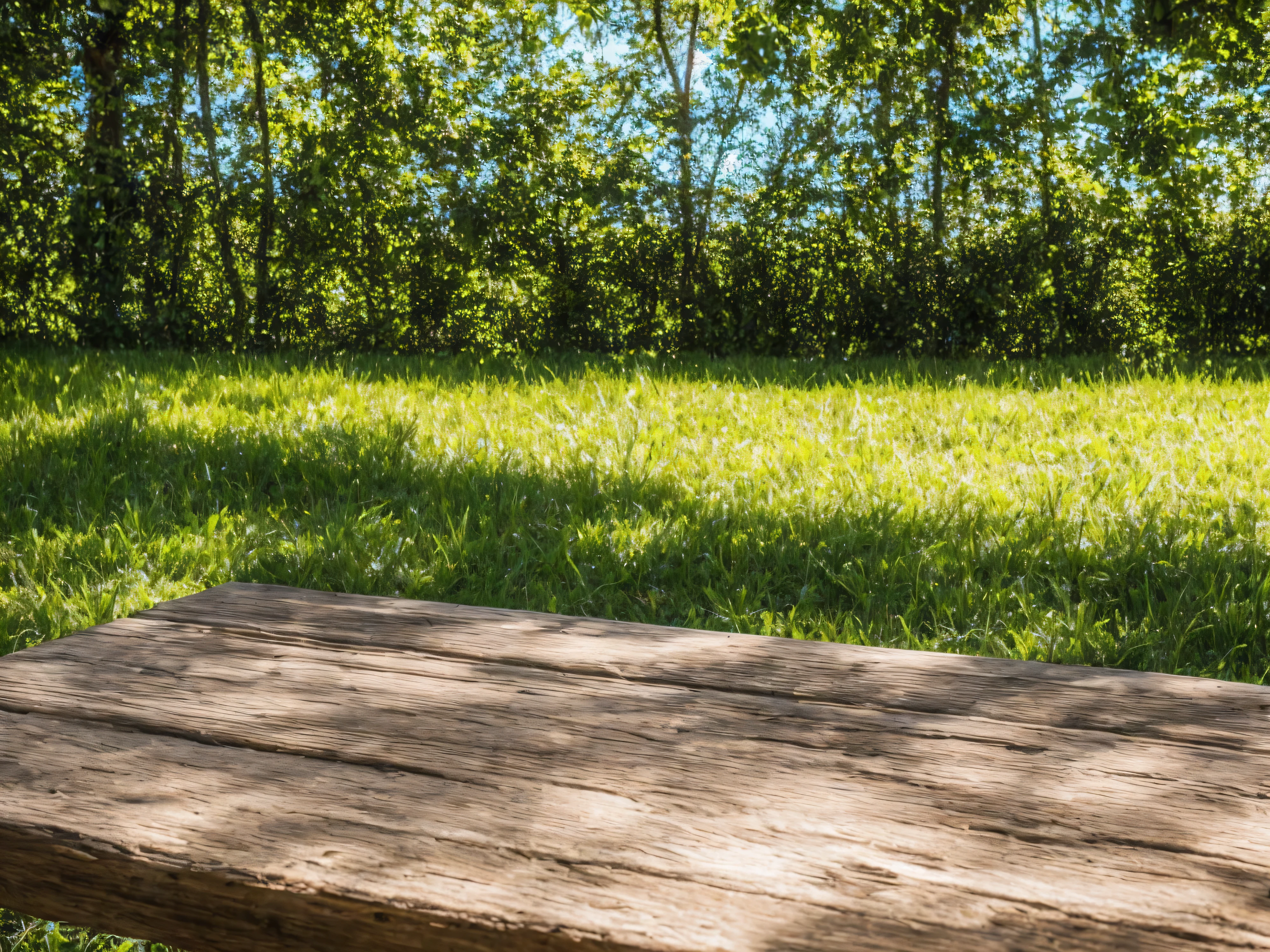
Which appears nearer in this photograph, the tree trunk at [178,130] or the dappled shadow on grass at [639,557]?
the dappled shadow on grass at [639,557]

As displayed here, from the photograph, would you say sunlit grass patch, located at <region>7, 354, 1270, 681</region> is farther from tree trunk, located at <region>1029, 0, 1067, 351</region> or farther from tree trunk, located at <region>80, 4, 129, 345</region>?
tree trunk, located at <region>1029, 0, 1067, 351</region>

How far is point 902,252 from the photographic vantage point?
27.1 feet

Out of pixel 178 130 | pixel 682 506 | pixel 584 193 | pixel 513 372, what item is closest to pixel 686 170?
pixel 584 193

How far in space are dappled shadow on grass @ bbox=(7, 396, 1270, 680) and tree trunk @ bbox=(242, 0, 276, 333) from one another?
13.8 ft

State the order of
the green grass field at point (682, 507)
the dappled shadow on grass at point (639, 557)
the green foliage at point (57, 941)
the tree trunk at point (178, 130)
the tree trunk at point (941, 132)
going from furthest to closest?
1. the tree trunk at point (941, 132)
2. the tree trunk at point (178, 130)
3. the green grass field at point (682, 507)
4. the dappled shadow on grass at point (639, 557)
5. the green foliage at point (57, 941)

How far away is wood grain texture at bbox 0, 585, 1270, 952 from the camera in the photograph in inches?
35.5

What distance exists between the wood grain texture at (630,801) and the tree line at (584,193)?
22.7 feet

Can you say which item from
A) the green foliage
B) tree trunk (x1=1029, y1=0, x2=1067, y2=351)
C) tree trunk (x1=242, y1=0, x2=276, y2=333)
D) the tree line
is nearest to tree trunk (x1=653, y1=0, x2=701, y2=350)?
the tree line

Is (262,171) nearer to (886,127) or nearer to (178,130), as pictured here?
(178,130)

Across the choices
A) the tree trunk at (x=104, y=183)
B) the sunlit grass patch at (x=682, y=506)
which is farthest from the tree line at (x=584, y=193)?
the sunlit grass patch at (x=682, y=506)

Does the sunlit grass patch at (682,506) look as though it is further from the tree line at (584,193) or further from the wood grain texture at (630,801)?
the tree line at (584,193)

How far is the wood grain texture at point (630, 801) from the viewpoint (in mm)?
901

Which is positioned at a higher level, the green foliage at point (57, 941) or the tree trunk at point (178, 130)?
the tree trunk at point (178, 130)

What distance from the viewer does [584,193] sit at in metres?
8.20
